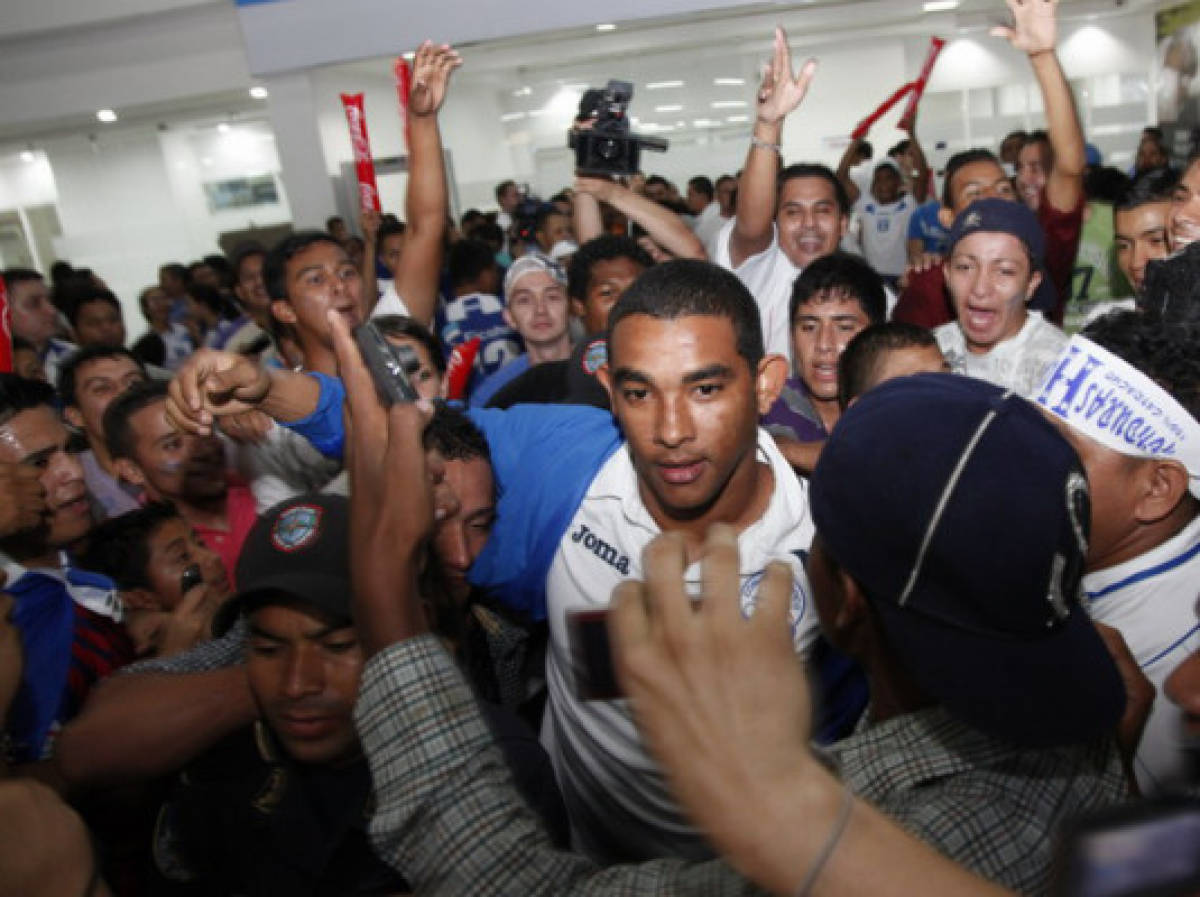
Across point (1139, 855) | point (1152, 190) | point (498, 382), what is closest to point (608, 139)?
point (498, 382)

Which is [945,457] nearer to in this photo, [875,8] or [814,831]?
[814,831]

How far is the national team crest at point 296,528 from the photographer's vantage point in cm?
145

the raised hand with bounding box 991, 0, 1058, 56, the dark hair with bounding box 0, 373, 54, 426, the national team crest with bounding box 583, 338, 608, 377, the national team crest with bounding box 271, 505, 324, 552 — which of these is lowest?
the national team crest with bounding box 271, 505, 324, 552

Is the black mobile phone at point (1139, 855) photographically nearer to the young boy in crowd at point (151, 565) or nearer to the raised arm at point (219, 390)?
the raised arm at point (219, 390)

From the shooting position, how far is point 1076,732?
0.81m

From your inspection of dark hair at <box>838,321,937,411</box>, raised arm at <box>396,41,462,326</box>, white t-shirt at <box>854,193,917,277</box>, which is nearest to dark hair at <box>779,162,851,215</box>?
dark hair at <box>838,321,937,411</box>

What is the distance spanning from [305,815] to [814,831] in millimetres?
1025

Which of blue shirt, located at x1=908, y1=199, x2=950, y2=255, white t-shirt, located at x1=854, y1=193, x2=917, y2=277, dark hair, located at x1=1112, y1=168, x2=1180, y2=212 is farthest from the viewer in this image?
white t-shirt, located at x1=854, y1=193, x2=917, y2=277

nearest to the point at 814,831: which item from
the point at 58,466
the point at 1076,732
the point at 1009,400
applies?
the point at 1076,732

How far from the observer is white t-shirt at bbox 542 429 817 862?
5.39ft

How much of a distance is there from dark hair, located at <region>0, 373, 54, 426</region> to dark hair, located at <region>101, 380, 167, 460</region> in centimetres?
26

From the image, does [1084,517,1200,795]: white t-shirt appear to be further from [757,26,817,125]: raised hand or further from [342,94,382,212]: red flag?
[342,94,382,212]: red flag

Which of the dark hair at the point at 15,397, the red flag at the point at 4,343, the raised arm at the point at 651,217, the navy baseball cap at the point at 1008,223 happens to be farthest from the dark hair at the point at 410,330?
the navy baseball cap at the point at 1008,223

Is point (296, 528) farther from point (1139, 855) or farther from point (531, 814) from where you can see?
point (1139, 855)
